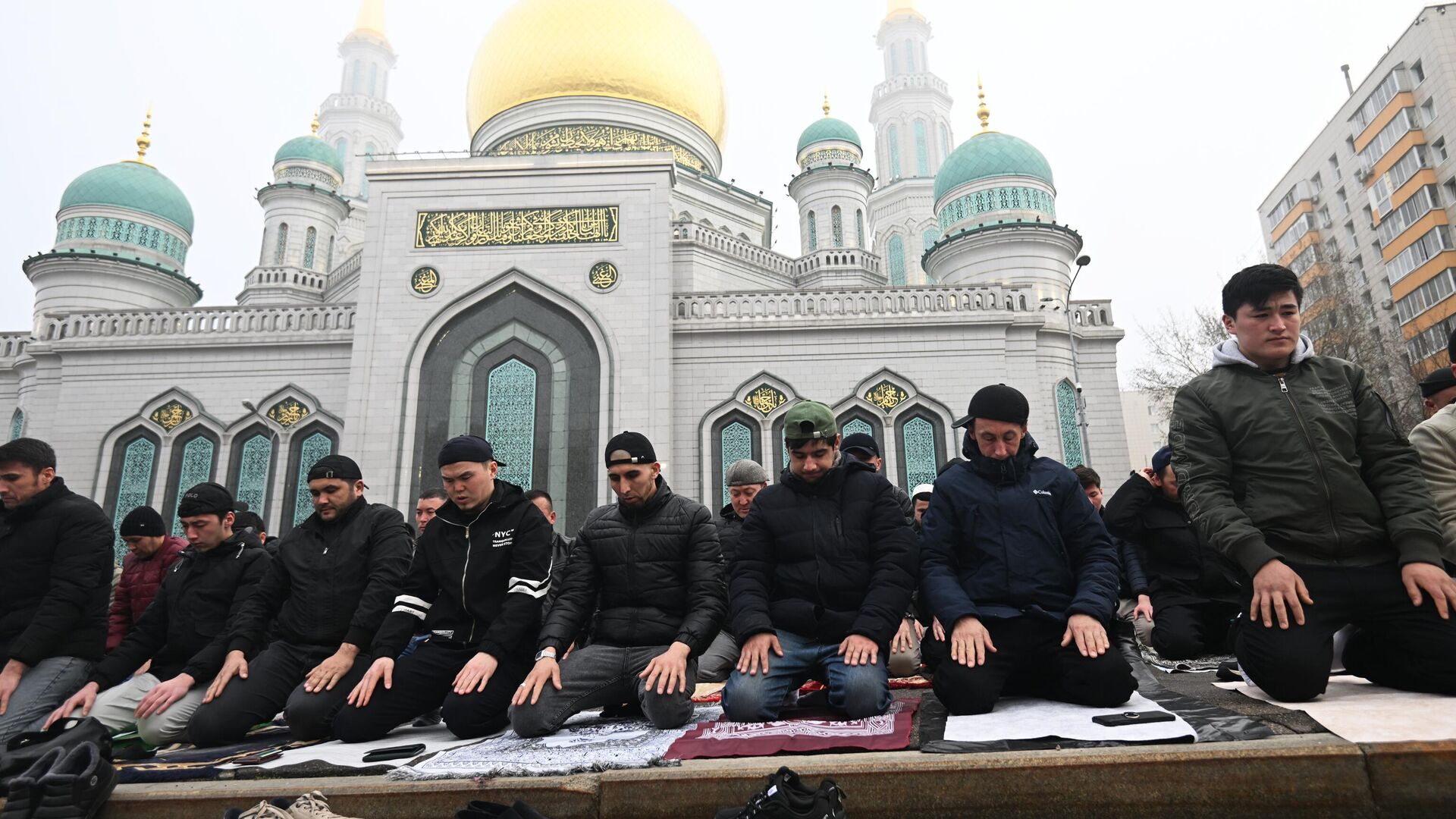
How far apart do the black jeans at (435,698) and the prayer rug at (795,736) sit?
978mm

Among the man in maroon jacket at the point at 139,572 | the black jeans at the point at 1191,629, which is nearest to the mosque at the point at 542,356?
the man in maroon jacket at the point at 139,572

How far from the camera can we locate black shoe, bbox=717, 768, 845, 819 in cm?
222

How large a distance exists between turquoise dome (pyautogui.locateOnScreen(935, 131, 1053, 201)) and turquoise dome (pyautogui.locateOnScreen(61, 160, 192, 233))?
17743mm

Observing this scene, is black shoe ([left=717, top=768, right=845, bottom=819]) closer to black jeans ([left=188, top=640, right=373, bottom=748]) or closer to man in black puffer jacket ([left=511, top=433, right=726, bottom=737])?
man in black puffer jacket ([left=511, top=433, right=726, bottom=737])

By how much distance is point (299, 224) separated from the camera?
21234mm

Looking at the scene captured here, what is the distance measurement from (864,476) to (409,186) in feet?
46.0

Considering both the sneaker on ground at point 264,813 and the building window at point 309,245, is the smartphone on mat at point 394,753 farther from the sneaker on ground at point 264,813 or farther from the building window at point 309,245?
the building window at point 309,245

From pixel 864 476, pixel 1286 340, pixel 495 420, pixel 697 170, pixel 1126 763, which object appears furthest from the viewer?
pixel 697 170

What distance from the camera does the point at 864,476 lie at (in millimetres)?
4031

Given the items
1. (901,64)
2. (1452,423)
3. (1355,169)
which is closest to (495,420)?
(1452,423)

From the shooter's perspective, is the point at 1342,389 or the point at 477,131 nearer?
the point at 1342,389

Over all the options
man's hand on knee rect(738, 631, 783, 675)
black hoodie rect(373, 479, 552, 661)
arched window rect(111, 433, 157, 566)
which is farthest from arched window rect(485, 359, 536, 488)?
man's hand on knee rect(738, 631, 783, 675)

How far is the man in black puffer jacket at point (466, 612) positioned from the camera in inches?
149

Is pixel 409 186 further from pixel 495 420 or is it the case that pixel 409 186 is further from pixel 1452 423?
pixel 1452 423
